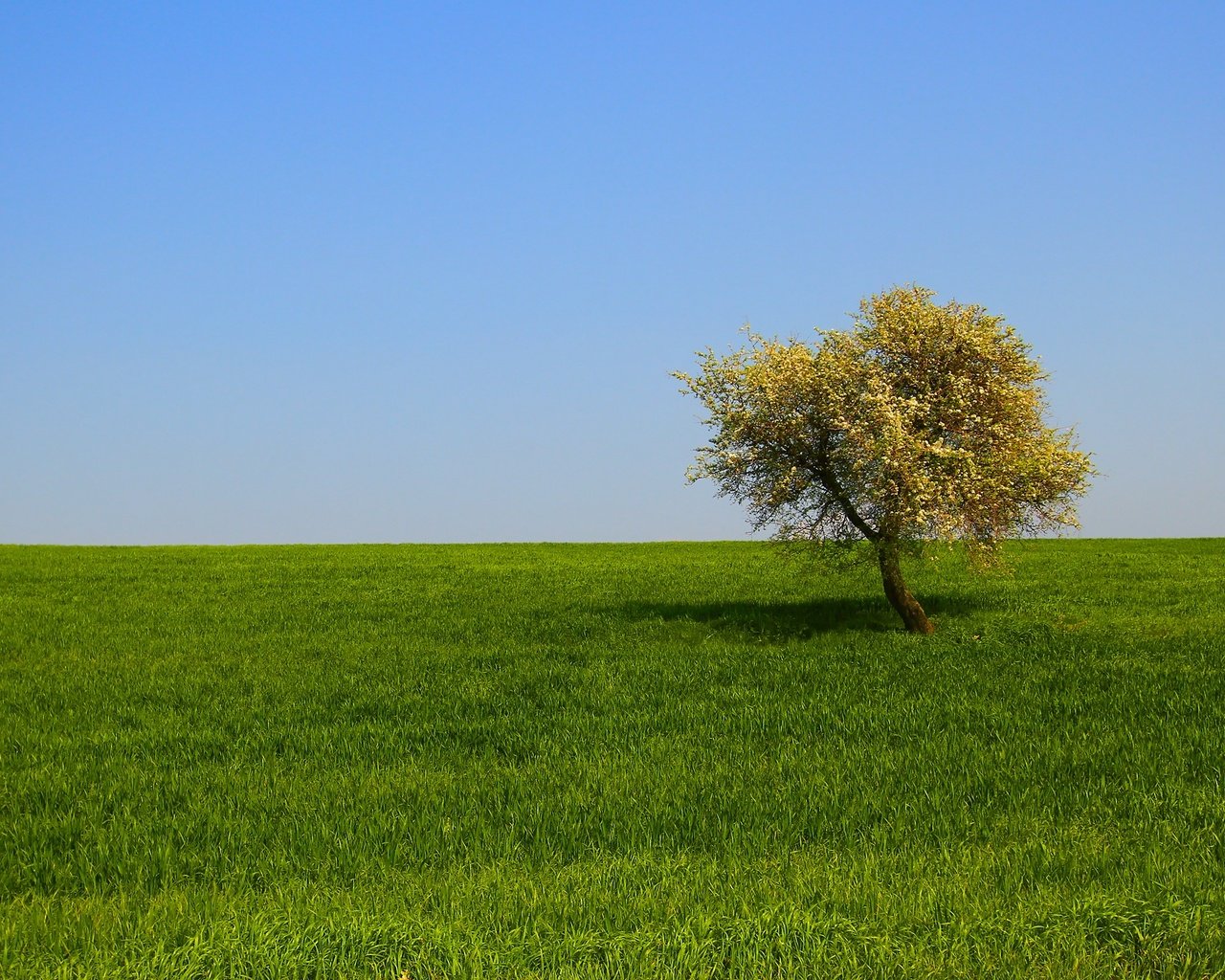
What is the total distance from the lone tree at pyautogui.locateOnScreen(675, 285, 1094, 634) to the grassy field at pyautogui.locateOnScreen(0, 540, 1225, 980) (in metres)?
3.07

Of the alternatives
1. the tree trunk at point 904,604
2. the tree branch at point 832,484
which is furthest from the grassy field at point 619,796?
the tree branch at point 832,484

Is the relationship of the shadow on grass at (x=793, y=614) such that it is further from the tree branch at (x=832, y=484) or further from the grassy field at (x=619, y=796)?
the tree branch at (x=832, y=484)

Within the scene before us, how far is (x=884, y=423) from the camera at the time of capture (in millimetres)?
23547

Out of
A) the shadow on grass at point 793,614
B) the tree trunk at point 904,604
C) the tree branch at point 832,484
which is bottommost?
the shadow on grass at point 793,614

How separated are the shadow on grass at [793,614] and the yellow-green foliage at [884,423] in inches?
117

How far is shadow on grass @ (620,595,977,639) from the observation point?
2748cm

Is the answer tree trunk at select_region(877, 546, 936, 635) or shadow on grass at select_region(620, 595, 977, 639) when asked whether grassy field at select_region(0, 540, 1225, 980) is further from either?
tree trunk at select_region(877, 546, 936, 635)

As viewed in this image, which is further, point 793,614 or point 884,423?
point 793,614

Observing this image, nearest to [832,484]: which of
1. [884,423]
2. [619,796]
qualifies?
[884,423]

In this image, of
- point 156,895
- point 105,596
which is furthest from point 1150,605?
point 105,596

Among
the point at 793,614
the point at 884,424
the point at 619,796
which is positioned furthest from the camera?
the point at 793,614

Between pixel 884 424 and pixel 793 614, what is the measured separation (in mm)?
8194

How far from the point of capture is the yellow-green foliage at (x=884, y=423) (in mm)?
24125

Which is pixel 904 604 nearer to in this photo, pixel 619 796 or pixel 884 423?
pixel 884 423
